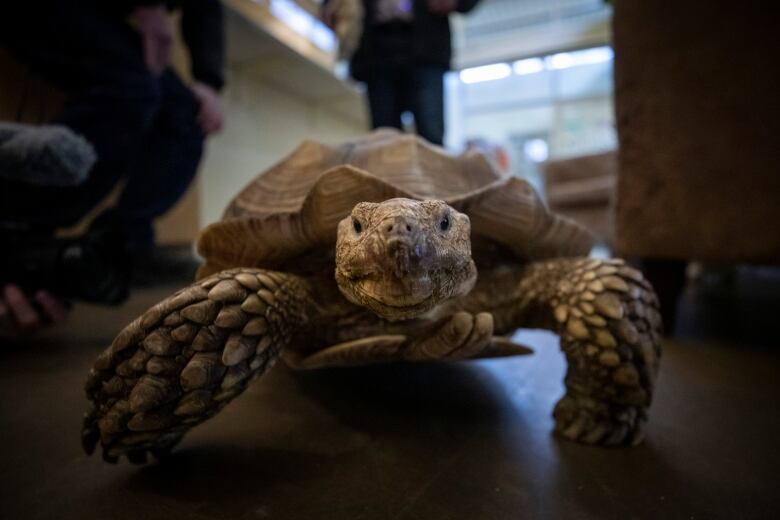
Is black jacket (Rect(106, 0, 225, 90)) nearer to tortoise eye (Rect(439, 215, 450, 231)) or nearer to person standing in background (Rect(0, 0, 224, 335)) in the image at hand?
person standing in background (Rect(0, 0, 224, 335))

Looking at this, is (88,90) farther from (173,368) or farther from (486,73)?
(486,73)

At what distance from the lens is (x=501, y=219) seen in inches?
49.9

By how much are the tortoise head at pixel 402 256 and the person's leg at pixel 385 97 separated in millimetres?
2375

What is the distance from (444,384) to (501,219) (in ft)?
2.24

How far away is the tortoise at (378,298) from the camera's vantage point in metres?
0.83

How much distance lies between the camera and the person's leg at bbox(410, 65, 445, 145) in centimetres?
293

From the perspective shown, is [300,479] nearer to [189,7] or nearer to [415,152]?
[415,152]

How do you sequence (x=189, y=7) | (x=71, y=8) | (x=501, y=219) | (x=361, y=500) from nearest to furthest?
(x=361, y=500), (x=501, y=219), (x=71, y=8), (x=189, y=7)

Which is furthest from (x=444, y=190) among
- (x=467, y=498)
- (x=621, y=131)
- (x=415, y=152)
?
(x=621, y=131)

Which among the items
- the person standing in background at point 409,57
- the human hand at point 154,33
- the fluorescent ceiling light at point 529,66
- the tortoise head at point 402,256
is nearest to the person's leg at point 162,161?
the human hand at point 154,33

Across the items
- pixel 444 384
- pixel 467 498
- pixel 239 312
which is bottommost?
pixel 444 384

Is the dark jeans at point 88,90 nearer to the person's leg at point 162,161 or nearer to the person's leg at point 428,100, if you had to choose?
the person's leg at point 162,161

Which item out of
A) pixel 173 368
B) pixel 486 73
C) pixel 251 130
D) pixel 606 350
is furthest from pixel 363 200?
pixel 486 73

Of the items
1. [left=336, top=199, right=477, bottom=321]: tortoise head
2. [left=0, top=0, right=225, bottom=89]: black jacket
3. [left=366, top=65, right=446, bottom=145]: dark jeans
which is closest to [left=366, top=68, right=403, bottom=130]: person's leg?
[left=366, top=65, right=446, bottom=145]: dark jeans
